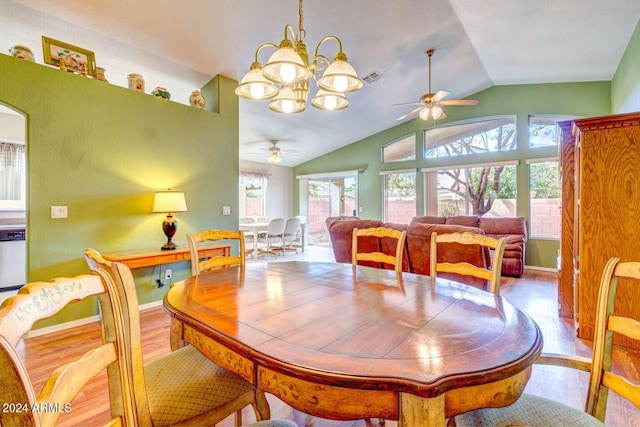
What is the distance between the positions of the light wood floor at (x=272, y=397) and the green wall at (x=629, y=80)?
8.06 ft

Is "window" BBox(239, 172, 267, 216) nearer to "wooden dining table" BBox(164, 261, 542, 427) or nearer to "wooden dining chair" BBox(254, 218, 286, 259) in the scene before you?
"wooden dining chair" BBox(254, 218, 286, 259)

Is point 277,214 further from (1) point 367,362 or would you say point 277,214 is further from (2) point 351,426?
(1) point 367,362

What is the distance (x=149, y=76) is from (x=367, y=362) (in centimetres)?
431

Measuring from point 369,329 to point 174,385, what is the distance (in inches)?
30.7

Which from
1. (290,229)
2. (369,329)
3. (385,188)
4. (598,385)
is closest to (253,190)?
(290,229)

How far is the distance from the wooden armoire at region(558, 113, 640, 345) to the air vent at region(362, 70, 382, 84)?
280 cm

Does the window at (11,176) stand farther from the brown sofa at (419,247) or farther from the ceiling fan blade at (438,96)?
the ceiling fan blade at (438,96)

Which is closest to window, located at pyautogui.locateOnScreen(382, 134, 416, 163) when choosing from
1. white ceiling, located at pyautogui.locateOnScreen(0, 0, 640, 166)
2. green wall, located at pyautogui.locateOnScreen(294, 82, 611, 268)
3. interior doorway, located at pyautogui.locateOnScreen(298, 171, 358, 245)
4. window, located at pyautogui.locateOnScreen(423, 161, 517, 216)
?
green wall, located at pyautogui.locateOnScreen(294, 82, 611, 268)

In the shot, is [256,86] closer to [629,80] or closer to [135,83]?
[135,83]

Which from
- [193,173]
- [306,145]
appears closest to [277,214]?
[306,145]

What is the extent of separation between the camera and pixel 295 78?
1.74 meters

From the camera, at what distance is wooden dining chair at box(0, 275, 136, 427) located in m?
0.51

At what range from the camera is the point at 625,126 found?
90.7 inches

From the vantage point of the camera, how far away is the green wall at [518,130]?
17.2 ft
